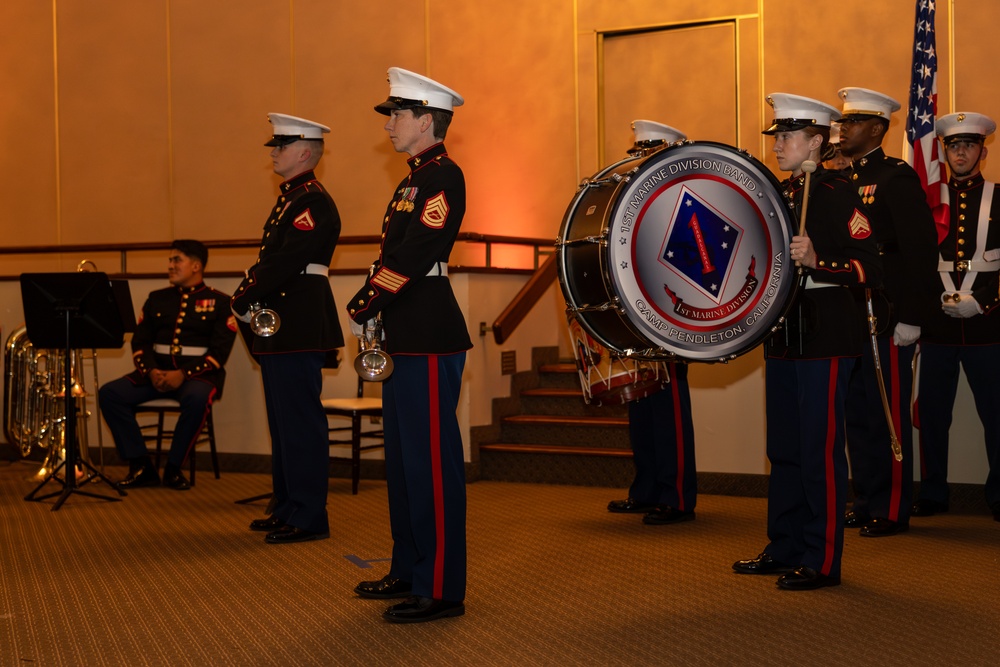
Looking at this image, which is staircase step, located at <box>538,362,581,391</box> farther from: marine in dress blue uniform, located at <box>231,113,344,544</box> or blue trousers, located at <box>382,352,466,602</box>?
blue trousers, located at <box>382,352,466,602</box>

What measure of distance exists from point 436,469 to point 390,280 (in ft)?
1.98

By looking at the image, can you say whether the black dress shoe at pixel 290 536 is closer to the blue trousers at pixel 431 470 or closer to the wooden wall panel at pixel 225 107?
the blue trousers at pixel 431 470

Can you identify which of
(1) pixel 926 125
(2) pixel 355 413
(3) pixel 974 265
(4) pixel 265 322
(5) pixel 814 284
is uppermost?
(1) pixel 926 125

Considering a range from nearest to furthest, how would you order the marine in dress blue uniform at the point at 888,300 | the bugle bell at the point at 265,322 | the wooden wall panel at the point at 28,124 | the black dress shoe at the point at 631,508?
1. the bugle bell at the point at 265,322
2. the marine in dress blue uniform at the point at 888,300
3. the black dress shoe at the point at 631,508
4. the wooden wall panel at the point at 28,124

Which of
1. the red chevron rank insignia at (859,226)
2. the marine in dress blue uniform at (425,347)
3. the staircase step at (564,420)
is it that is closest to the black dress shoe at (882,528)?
the red chevron rank insignia at (859,226)

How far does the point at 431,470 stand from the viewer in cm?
360

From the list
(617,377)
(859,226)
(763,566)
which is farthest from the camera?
(617,377)

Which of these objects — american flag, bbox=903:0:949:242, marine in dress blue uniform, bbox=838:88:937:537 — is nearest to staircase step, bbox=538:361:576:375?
marine in dress blue uniform, bbox=838:88:937:537

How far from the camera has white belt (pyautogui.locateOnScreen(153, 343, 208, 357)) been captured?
6.70 metres

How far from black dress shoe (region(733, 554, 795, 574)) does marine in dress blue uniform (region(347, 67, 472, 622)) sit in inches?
45.0

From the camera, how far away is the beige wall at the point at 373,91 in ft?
23.8

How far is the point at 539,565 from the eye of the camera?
4.40 meters

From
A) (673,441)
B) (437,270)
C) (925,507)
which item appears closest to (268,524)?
(673,441)

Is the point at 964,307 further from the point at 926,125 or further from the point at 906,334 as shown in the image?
the point at 926,125
